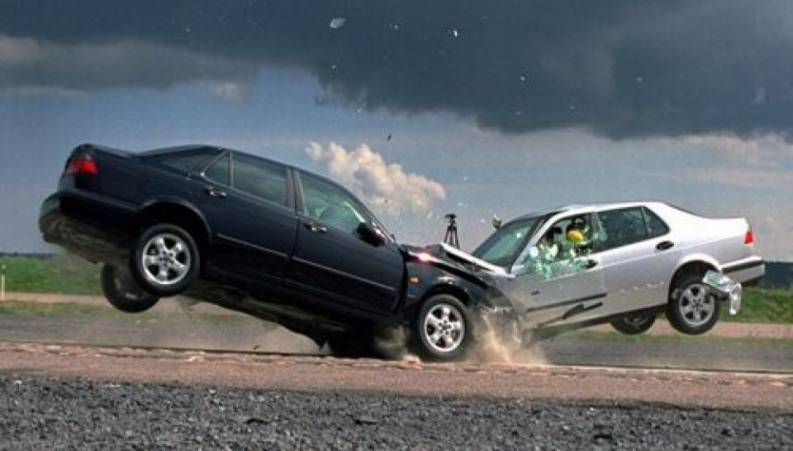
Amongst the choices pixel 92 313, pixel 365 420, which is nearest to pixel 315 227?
pixel 365 420

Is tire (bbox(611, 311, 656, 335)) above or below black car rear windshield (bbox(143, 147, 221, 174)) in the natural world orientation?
below

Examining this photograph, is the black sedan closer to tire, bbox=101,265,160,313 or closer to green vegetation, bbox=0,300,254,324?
tire, bbox=101,265,160,313

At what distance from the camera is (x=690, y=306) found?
14523 millimetres

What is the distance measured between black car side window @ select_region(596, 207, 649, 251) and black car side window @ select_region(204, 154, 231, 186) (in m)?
4.59

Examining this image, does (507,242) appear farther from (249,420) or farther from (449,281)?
(249,420)

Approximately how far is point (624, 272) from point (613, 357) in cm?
255

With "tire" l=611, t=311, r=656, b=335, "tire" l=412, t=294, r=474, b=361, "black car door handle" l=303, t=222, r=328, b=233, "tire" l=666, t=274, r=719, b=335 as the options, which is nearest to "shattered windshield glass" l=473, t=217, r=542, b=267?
"tire" l=611, t=311, r=656, b=335

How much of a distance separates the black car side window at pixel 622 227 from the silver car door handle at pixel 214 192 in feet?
15.3

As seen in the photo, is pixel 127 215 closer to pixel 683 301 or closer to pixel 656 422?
pixel 656 422

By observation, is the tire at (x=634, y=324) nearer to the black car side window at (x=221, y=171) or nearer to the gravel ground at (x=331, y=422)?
the black car side window at (x=221, y=171)

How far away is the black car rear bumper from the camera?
11688 mm

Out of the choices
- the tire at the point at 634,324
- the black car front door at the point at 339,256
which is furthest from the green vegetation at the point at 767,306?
the black car front door at the point at 339,256

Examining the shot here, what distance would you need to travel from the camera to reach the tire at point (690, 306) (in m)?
14.5

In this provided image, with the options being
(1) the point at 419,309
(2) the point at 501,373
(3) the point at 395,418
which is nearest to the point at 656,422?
(3) the point at 395,418
